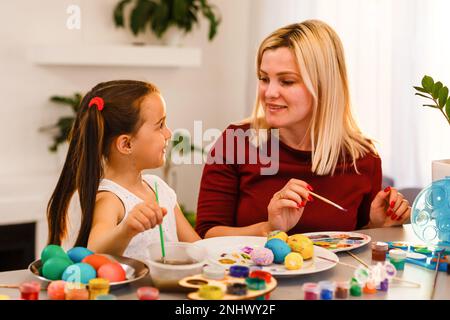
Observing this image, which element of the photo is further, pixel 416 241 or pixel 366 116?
pixel 366 116

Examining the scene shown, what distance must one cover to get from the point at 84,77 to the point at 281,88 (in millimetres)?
2197

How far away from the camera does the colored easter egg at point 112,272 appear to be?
1.25 meters

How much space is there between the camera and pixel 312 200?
200cm

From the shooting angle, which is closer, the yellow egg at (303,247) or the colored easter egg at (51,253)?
the colored easter egg at (51,253)

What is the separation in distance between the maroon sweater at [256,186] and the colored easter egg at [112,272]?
0.80m

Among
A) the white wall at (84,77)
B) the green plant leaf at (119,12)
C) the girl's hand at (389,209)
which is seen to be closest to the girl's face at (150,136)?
the girl's hand at (389,209)

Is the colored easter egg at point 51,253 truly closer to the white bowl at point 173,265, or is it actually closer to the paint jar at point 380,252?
the white bowl at point 173,265

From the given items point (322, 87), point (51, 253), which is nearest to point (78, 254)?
point (51, 253)

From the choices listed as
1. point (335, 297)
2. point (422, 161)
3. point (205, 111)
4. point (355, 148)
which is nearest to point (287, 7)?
point (205, 111)

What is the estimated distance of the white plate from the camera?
137 cm

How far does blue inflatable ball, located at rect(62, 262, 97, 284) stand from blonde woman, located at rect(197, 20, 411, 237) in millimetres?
713

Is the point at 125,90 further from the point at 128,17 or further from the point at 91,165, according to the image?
the point at 128,17

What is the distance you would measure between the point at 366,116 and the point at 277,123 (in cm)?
162

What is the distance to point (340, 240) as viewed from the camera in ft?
5.47
